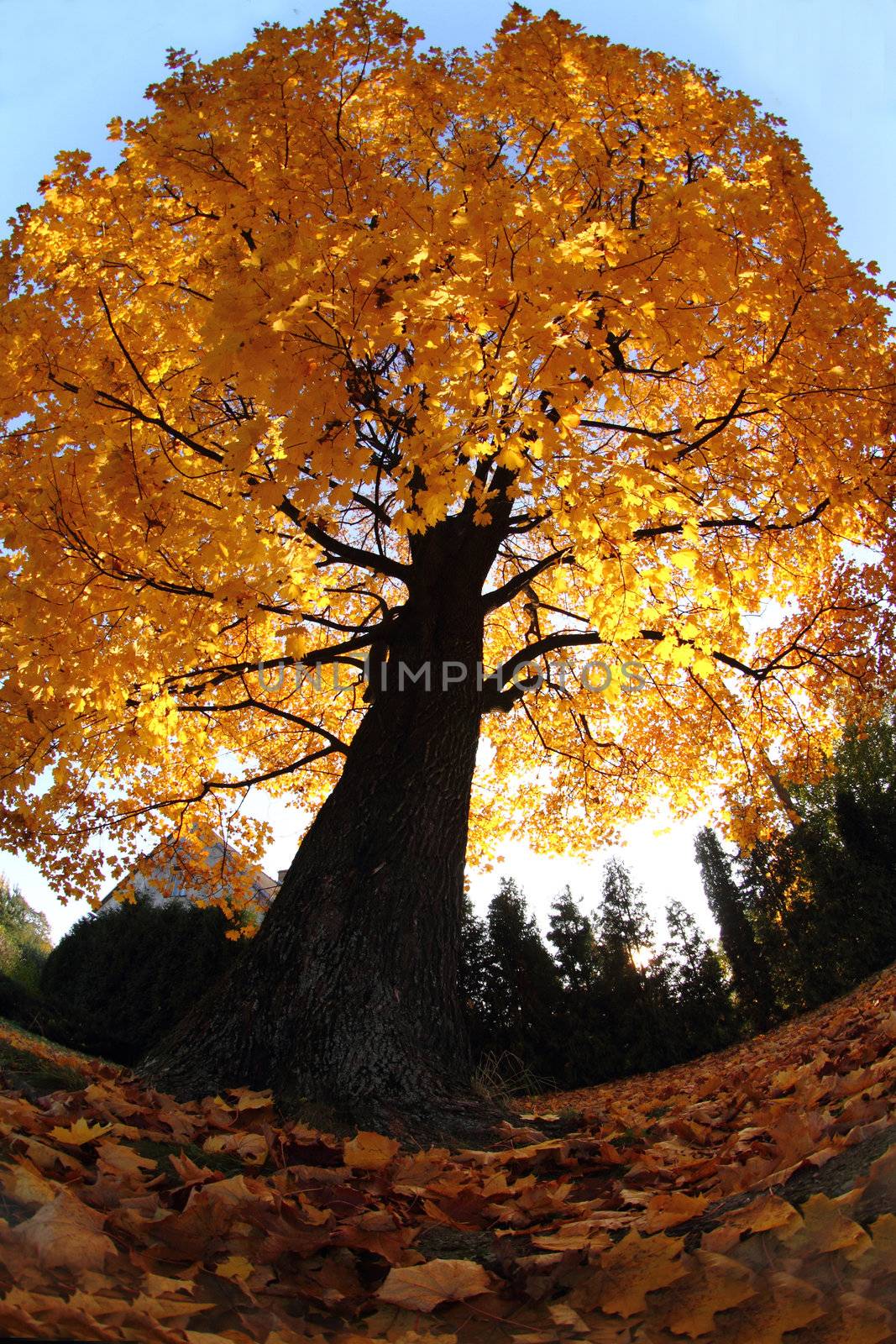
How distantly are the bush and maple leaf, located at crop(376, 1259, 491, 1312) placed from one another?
37.1 ft

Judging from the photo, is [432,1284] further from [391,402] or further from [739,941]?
[739,941]

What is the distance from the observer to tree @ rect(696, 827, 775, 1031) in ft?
41.6

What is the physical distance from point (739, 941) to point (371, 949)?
12.7 m

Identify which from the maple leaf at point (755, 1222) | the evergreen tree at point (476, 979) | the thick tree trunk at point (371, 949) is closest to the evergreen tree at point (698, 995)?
the evergreen tree at point (476, 979)

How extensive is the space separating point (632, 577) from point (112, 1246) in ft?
10.9

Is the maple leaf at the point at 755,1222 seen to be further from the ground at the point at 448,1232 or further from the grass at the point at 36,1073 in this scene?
the grass at the point at 36,1073

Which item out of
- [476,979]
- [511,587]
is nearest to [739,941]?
[476,979]

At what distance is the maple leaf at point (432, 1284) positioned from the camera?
1407mm

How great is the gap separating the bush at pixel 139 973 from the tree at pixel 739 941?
9.15 metres

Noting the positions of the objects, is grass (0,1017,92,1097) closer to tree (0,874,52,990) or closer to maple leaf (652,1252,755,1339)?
maple leaf (652,1252,755,1339)

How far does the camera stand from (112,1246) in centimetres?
134

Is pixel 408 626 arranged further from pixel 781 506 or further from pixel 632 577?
pixel 781 506

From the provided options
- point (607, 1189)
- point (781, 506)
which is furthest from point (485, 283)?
point (781, 506)

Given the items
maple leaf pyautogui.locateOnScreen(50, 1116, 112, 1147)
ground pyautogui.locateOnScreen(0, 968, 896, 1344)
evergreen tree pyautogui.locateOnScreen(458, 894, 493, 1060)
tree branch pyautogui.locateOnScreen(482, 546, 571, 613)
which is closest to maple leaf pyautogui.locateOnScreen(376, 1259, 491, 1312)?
ground pyautogui.locateOnScreen(0, 968, 896, 1344)
